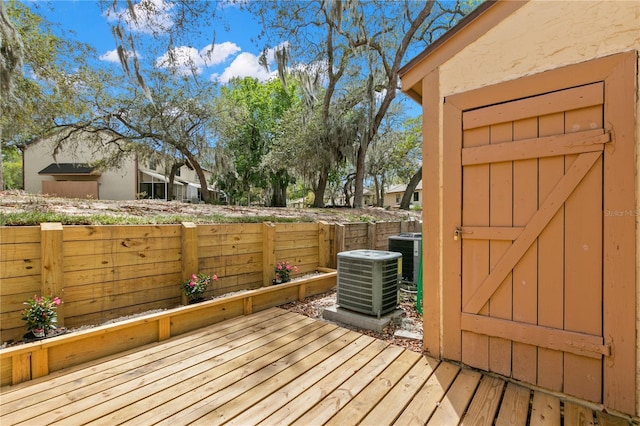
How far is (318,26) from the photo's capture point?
8.75m

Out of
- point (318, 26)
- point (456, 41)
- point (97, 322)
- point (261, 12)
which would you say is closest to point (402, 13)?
point (318, 26)

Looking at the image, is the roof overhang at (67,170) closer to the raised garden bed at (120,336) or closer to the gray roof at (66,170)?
the gray roof at (66,170)

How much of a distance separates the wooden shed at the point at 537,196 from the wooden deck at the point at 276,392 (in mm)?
293

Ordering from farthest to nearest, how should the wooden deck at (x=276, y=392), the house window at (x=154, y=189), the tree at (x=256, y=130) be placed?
1. the house window at (x=154, y=189)
2. the tree at (x=256, y=130)
3. the wooden deck at (x=276, y=392)

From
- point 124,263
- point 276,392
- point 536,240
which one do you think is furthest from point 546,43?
point 124,263

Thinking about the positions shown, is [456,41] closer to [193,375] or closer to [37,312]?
[193,375]

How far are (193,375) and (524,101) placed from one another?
10.9 feet

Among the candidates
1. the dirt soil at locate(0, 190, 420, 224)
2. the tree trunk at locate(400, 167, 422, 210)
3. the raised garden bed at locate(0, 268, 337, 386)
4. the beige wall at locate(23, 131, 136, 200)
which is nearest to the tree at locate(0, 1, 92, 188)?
the dirt soil at locate(0, 190, 420, 224)

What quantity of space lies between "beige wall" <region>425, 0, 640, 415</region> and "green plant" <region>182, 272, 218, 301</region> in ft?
9.40

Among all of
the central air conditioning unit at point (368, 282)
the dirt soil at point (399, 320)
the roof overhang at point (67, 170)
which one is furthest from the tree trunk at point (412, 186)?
the roof overhang at point (67, 170)

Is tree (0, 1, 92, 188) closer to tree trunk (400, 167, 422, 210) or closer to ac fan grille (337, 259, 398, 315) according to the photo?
ac fan grille (337, 259, 398, 315)

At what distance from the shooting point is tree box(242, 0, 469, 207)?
26.7ft

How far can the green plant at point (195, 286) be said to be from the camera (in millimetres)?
3143

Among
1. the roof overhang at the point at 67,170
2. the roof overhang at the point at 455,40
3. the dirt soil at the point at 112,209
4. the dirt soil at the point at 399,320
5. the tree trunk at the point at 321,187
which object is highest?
the roof overhang at the point at 67,170
